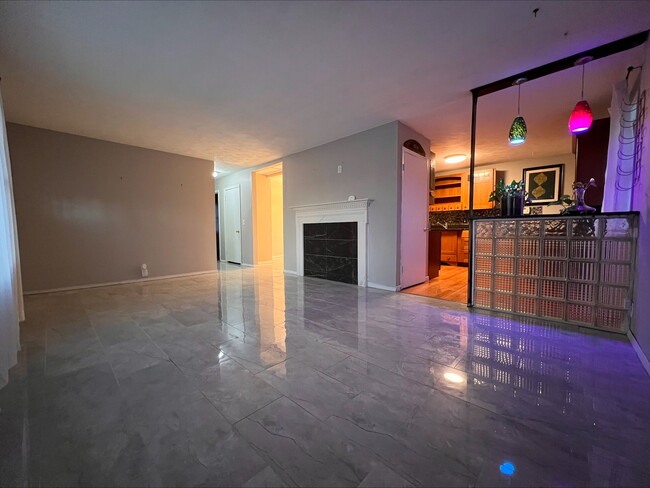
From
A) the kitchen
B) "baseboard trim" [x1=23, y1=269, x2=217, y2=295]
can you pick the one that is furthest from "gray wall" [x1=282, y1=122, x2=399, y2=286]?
"baseboard trim" [x1=23, y1=269, x2=217, y2=295]

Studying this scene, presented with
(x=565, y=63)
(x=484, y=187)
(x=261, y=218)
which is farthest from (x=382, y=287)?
(x=484, y=187)

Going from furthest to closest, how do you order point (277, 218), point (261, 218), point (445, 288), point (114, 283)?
point (277, 218) → point (261, 218) → point (114, 283) → point (445, 288)

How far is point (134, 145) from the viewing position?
4828mm

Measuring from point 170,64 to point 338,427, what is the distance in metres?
3.23

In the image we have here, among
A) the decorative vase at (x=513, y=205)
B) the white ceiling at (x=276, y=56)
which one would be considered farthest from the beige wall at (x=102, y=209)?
the decorative vase at (x=513, y=205)

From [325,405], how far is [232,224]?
263 inches

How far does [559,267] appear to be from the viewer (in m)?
2.54

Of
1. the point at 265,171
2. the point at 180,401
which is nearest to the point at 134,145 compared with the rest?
the point at 265,171

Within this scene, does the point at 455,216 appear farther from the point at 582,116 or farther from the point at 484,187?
the point at 582,116

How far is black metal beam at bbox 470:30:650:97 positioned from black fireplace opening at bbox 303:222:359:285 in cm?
244

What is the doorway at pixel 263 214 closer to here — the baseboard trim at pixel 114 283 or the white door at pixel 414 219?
the baseboard trim at pixel 114 283

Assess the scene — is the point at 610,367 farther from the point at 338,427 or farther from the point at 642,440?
the point at 338,427

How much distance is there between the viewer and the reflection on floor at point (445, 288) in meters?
3.60

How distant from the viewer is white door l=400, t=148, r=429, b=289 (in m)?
4.02
